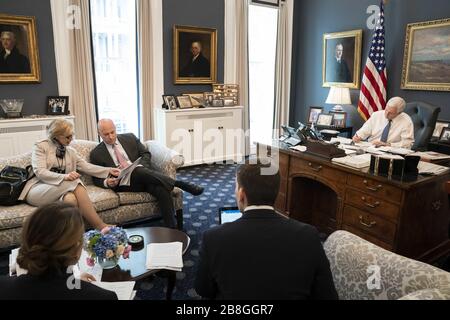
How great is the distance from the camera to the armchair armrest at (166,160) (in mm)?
3445

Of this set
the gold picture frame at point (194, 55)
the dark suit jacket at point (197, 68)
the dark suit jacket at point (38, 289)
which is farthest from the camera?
the dark suit jacket at point (197, 68)

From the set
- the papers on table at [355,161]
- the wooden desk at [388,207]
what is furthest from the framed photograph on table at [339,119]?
the papers on table at [355,161]

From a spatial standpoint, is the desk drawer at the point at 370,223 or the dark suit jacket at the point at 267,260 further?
the desk drawer at the point at 370,223

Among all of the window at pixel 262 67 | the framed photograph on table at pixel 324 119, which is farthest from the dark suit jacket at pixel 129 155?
the framed photograph on table at pixel 324 119

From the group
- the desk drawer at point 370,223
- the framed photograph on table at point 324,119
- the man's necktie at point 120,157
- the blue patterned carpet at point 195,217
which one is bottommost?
the blue patterned carpet at point 195,217

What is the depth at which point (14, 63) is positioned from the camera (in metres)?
4.23

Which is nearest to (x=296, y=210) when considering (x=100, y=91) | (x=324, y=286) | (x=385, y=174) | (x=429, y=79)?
(x=385, y=174)

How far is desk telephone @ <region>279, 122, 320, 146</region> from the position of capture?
Result: 3420mm

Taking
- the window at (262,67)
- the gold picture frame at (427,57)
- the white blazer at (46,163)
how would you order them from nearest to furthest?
the white blazer at (46,163), the gold picture frame at (427,57), the window at (262,67)

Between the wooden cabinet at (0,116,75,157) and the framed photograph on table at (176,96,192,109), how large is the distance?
1.86 metres

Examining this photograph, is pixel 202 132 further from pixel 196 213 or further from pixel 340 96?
pixel 340 96

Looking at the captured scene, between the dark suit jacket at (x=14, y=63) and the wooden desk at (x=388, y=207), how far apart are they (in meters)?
3.40

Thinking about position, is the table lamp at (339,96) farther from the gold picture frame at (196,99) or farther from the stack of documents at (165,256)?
the stack of documents at (165,256)

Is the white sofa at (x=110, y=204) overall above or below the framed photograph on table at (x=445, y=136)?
below
